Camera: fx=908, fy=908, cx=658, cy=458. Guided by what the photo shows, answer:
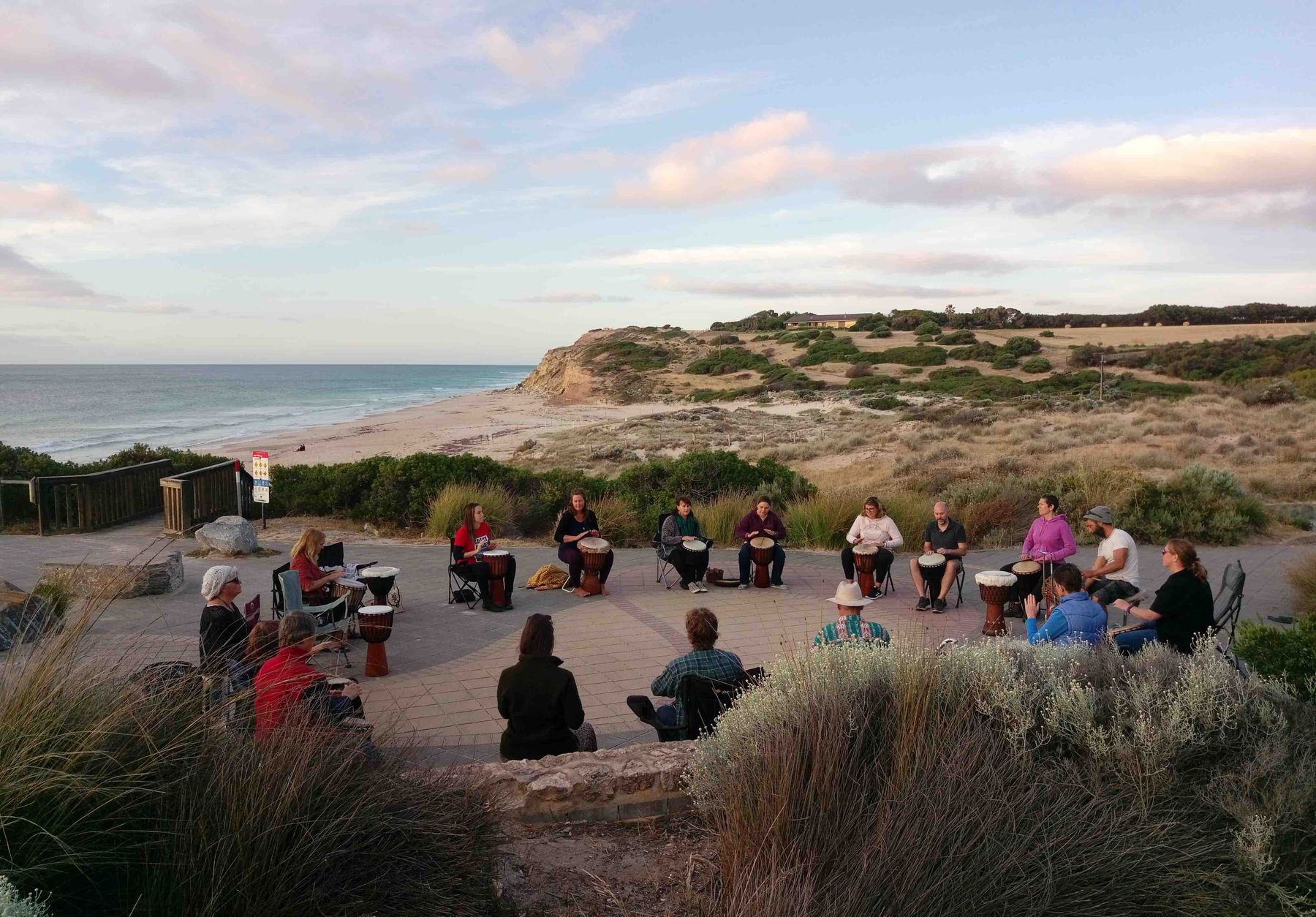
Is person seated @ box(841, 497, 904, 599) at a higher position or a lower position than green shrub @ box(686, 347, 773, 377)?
lower

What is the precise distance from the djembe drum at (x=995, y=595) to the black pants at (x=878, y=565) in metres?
1.34

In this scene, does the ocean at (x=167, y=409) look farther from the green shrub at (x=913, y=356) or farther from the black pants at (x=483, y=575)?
the green shrub at (x=913, y=356)

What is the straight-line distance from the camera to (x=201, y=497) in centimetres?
1433

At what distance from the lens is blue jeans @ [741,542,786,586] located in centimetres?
1053

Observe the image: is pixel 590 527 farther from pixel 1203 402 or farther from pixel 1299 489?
pixel 1203 402

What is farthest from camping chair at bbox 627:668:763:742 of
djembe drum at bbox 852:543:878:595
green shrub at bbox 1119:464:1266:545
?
green shrub at bbox 1119:464:1266:545

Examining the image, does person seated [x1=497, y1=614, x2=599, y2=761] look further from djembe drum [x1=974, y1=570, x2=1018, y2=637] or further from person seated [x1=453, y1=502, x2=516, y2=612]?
djembe drum [x1=974, y1=570, x2=1018, y2=637]

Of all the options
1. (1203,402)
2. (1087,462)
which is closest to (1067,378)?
(1203,402)

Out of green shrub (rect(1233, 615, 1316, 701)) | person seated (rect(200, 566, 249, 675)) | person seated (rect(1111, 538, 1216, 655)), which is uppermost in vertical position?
person seated (rect(200, 566, 249, 675))

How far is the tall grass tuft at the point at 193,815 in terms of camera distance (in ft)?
9.14

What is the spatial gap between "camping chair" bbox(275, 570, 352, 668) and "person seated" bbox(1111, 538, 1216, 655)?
612cm

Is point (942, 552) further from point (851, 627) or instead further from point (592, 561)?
point (851, 627)

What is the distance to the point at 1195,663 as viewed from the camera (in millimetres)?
4516

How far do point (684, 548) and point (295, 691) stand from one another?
21.1 ft
